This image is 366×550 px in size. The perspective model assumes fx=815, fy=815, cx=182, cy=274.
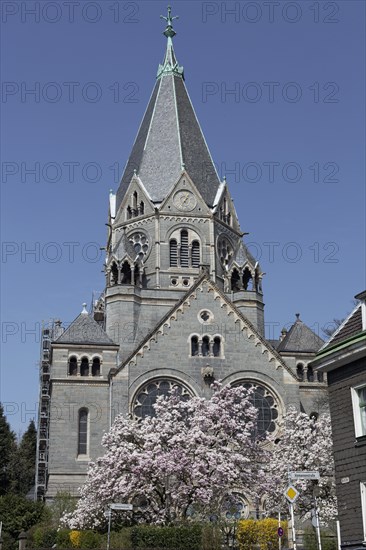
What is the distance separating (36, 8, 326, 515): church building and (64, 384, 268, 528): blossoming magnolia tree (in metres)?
5.95

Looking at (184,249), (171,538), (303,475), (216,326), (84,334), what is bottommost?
(171,538)

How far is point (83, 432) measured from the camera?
51.9 metres

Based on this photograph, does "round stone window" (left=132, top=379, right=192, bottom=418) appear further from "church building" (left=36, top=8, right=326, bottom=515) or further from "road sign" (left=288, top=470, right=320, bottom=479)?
"road sign" (left=288, top=470, right=320, bottom=479)

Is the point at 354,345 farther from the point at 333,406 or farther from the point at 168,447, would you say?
the point at 168,447

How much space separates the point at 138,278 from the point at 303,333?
41.5 feet

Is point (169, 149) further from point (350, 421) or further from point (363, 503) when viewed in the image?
point (363, 503)

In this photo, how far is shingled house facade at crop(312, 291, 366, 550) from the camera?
988 inches

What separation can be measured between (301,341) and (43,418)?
23.0 meters

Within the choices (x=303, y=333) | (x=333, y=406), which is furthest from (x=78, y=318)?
(x=333, y=406)

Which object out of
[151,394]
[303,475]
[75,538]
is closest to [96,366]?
[151,394]

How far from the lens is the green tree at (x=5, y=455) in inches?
3061

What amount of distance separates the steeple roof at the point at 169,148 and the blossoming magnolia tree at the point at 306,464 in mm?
24343

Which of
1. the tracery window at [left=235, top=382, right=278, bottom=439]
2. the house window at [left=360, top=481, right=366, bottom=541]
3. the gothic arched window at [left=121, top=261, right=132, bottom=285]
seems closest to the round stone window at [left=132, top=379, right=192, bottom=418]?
the tracery window at [left=235, top=382, right=278, bottom=439]

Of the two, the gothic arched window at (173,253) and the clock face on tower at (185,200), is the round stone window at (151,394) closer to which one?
the gothic arched window at (173,253)
